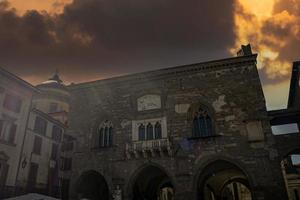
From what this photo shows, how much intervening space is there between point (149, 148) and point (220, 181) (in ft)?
33.3

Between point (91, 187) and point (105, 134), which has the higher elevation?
point (105, 134)

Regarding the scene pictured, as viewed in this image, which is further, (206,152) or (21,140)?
(21,140)

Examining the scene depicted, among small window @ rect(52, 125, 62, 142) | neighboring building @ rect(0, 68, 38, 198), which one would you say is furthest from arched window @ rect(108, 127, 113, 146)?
small window @ rect(52, 125, 62, 142)

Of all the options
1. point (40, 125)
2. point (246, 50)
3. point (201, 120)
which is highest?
point (246, 50)

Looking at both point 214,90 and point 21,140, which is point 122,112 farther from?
point 21,140

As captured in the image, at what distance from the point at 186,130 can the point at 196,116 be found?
4.38ft

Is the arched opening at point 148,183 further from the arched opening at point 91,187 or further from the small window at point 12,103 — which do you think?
the small window at point 12,103

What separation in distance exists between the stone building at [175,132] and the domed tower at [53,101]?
13.7 metres

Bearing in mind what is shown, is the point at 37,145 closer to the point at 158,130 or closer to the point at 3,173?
the point at 3,173

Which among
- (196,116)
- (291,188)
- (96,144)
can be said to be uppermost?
(196,116)

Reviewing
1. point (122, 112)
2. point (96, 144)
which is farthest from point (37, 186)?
point (122, 112)

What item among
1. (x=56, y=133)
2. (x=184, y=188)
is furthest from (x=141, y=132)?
(x=56, y=133)

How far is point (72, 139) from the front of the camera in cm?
2186

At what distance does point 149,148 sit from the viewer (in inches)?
736
